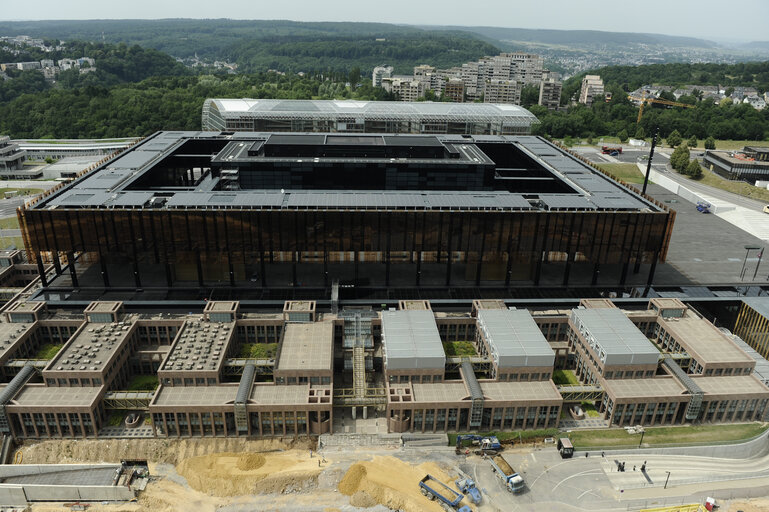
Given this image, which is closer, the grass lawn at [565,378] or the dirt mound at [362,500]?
the dirt mound at [362,500]

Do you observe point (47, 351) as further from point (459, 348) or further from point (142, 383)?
point (459, 348)

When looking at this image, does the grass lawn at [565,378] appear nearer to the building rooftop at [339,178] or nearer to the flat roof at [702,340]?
the flat roof at [702,340]

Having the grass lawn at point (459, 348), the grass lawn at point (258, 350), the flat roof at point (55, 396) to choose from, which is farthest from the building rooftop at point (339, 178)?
the flat roof at point (55, 396)

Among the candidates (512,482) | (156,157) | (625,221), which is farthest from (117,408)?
(625,221)

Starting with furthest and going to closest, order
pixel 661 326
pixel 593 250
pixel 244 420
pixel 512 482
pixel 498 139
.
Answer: pixel 498 139
pixel 593 250
pixel 661 326
pixel 244 420
pixel 512 482

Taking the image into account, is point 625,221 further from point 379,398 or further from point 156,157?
point 156,157

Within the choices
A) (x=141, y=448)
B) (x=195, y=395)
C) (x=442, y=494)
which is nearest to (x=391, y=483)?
(x=442, y=494)

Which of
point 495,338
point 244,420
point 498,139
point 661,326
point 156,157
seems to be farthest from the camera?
point 498,139
